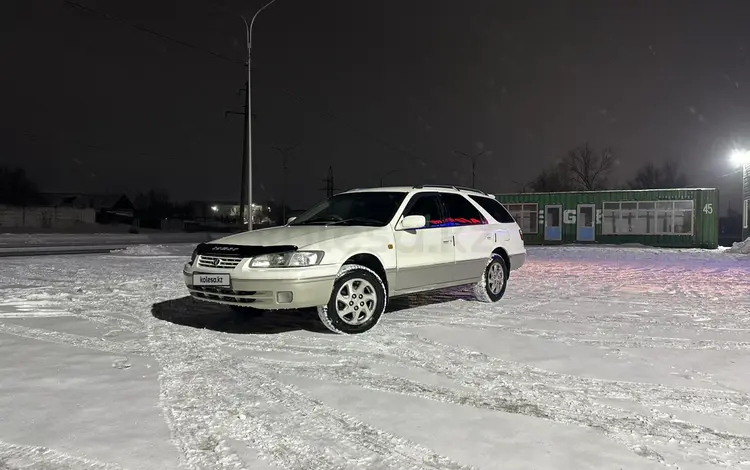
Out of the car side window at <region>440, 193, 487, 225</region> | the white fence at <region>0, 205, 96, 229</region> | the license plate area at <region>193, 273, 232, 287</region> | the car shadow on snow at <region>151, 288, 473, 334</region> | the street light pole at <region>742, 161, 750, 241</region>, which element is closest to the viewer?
the license plate area at <region>193, 273, 232, 287</region>

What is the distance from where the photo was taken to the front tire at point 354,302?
599 cm

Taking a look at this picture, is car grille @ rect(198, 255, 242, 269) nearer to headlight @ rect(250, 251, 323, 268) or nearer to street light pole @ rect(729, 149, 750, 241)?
headlight @ rect(250, 251, 323, 268)

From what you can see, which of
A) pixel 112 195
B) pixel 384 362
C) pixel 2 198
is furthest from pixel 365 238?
pixel 112 195

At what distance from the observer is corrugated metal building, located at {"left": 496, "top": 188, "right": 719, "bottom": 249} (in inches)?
1141

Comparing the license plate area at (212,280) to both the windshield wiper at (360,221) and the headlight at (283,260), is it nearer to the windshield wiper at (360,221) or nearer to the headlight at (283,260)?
the headlight at (283,260)

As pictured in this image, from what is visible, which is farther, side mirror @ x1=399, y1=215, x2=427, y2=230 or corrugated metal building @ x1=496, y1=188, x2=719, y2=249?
corrugated metal building @ x1=496, y1=188, x2=719, y2=249

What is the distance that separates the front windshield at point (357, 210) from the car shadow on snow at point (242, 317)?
1314 millimetres

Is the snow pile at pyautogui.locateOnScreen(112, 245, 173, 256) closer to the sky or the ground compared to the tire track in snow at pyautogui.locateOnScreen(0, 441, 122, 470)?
closer to the sky

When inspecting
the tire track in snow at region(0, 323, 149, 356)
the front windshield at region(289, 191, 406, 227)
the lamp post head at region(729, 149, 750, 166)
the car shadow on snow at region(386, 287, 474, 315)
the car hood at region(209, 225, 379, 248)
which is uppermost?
the lamp post head at region(729, 149, 750, 166)

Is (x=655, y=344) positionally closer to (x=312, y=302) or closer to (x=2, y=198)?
(x=312, y=302)

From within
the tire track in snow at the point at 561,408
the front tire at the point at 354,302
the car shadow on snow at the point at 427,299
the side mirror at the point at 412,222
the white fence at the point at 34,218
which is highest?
the white fence at the point at 34,218

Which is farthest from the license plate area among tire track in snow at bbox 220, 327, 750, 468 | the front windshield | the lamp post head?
the lamp post head

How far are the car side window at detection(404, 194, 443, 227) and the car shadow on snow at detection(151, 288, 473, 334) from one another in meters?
1.46

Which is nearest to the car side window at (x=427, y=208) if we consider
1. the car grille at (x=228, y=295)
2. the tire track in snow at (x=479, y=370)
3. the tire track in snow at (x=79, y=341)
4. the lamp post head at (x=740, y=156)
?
the tire track in snow at (x=479, y=370)
